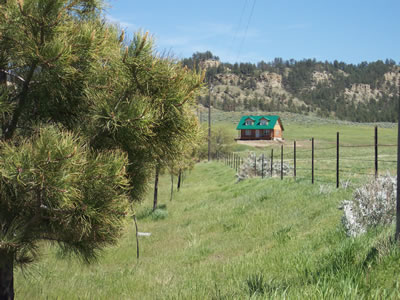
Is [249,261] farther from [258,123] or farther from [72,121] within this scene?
[258,123]

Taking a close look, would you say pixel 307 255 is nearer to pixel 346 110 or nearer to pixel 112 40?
pixel 112 40

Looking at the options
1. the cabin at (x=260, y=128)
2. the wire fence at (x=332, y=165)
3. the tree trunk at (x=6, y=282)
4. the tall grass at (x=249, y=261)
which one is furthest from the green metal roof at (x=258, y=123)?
the tree trunk at (x=6, y=282)

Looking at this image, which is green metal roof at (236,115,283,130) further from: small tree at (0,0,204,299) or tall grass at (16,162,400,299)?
small tree at (0,0,204,299)

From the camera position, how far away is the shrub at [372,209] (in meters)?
5.62

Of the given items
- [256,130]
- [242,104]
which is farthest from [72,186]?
[242,104]

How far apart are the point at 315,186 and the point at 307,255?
7084 mm

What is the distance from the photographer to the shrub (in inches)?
221

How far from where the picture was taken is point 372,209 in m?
5.91

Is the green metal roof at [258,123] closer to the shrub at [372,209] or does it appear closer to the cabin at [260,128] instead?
the cabin at [260,128]

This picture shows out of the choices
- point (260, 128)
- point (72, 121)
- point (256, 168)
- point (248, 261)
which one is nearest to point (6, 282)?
point (72, 121)

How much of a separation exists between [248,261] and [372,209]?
2.07m

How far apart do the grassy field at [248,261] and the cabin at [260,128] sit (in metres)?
77.2

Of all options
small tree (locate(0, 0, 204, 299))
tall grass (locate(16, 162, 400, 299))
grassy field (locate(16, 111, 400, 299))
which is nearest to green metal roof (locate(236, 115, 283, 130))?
grassy field (locate(16, 111, 400, 299))

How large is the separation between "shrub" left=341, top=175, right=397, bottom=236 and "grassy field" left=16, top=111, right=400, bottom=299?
27 cm
